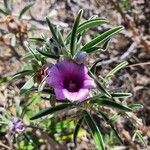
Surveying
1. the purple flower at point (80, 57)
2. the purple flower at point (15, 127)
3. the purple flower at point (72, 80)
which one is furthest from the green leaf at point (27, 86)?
the purple flower at point (15, 127)

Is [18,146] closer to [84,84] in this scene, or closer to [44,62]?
[44,62]

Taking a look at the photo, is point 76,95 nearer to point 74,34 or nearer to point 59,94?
point 59,94

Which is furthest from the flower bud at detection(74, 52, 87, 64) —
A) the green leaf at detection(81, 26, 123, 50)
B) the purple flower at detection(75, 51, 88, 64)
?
the green leaf at detection(81, 26, 123, 50)

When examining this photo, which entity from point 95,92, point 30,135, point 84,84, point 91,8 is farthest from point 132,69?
point 84,84

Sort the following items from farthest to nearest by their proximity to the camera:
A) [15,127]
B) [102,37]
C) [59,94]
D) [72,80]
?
[15,127] < [102,37] < [72,80] < [59,94]

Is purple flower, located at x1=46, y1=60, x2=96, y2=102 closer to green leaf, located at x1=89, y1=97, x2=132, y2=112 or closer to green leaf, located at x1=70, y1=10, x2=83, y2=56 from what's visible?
green leaf, located at x1=70, y1=10, x2=83, y2=56

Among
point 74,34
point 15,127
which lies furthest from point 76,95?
point 15,127
